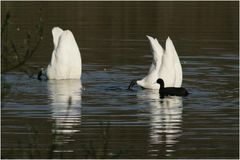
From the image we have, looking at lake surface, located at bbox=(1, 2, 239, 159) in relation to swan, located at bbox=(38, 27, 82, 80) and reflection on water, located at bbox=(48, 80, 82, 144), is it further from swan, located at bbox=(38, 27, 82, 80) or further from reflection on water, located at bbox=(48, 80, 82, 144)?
swan, located at bbox=(38, 27, 82, 80)

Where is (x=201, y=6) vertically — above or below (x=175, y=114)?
above

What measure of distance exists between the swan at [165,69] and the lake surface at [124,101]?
0.34m

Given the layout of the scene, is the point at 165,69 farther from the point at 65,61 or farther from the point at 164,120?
the point at 164,120

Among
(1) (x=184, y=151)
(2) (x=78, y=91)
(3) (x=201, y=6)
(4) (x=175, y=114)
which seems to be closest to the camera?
(1) (x=184, y=151)

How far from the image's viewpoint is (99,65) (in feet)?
77.6

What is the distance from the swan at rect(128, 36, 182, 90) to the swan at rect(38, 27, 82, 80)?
1.87 m

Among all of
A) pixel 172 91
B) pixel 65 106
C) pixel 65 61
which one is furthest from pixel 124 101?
pixel 65 61

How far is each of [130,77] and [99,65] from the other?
71.5 inches

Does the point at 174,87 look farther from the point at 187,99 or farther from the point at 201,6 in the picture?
the point at 201,6

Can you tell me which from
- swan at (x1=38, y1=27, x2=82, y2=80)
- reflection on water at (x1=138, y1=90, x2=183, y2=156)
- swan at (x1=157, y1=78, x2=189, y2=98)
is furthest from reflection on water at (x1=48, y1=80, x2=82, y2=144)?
swan at (x1=157, y1=78, x2=189, y2=98)

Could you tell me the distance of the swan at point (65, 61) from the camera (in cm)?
2211

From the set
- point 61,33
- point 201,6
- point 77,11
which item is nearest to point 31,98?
point 61,33

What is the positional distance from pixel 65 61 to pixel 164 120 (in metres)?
6.79

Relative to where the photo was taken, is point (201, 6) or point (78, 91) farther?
point (201, 6)
